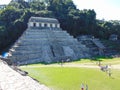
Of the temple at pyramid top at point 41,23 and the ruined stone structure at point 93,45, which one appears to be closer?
the temple at pyramid top at point 41,23

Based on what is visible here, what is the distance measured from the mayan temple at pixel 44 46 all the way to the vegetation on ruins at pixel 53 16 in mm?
5453

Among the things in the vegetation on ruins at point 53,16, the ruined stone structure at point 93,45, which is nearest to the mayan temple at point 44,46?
the ruined stone structure at point 93,45

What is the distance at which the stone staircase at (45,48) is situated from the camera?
45.3m

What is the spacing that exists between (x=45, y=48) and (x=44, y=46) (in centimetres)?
61

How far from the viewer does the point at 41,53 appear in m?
47.6

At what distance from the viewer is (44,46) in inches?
1970

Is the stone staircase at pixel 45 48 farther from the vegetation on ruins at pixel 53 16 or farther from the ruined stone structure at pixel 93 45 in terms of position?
the vegetation on ruins at pixel 53 16

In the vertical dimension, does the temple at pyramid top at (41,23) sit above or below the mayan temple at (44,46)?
above

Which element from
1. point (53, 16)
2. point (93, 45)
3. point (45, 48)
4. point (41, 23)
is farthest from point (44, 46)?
point (53, 16)

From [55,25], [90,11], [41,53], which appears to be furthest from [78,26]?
[41,53]

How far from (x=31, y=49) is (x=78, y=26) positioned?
23006 mm

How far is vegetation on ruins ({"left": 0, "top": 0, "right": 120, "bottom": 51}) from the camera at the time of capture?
5697cm

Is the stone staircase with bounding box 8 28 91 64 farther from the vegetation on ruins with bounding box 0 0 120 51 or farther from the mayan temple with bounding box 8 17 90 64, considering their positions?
the vegetation on ruins with bounding box 0 0 120 51

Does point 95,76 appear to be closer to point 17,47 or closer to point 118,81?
point 118,81
